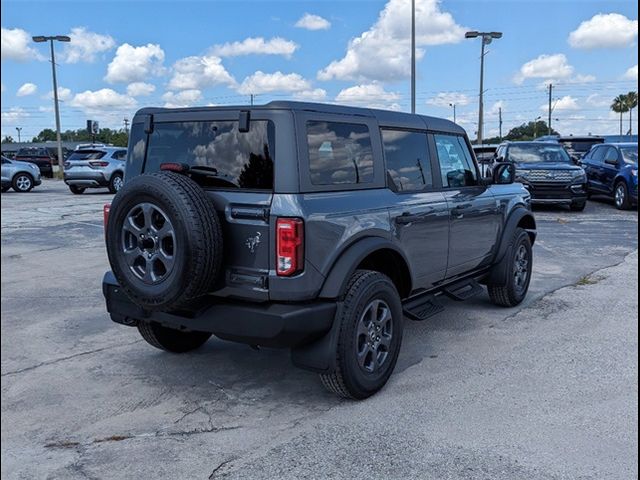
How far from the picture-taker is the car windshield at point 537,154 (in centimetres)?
1562

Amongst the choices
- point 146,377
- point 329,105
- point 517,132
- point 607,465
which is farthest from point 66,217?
point 517,132

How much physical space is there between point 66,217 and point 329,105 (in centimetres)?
1139

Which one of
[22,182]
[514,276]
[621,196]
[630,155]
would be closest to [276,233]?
[514,276]

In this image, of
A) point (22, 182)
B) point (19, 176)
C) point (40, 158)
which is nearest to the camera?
point (19, 176)

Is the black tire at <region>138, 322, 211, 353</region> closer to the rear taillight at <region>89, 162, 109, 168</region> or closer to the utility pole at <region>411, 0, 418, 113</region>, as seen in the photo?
the rear taillight at <region>89, 162, 109, 168</region>

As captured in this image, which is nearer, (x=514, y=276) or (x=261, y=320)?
(x=261, y=320)

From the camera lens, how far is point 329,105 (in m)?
4.02

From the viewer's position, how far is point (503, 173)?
6.00 m

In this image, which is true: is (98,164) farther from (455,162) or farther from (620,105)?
(620,105)

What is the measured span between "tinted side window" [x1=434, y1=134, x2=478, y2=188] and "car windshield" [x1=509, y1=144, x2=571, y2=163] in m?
10.6

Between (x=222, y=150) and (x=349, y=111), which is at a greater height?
(x=349, y=111)

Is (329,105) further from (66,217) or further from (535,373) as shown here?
(66,217)

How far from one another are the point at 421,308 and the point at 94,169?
18.0m

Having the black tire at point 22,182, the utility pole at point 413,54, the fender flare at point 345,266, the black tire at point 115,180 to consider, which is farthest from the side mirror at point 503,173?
the black tire at point 22,182
